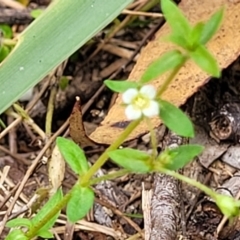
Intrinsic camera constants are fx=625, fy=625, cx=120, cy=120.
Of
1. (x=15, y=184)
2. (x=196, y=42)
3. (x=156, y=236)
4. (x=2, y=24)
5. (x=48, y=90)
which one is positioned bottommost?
(x=156, y=236)

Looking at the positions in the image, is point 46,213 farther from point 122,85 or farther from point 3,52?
point 3,52

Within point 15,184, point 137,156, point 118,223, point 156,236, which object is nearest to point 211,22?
point 137,156

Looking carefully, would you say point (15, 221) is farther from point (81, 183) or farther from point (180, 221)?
point (180, 221)

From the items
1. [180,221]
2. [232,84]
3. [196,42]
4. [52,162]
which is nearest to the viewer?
[196,42]

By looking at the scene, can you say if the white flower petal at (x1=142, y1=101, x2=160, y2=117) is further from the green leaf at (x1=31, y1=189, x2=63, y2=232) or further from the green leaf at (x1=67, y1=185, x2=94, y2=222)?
the green leaf at (x1=31, y1=189, x2=63, y2=232)

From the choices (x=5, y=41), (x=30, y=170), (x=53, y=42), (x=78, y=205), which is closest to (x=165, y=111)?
(x=78, y=205)
